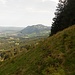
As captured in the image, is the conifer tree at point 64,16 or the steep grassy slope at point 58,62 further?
the conifer tree at point 64,16

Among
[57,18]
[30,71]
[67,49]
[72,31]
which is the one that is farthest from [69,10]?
[30,71]

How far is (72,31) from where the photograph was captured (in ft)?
117

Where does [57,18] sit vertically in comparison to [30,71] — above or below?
above

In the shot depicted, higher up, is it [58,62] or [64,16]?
[64,16]

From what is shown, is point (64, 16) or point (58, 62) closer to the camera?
point (58, 62)

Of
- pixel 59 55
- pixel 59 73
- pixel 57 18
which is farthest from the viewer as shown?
pixel 57 18

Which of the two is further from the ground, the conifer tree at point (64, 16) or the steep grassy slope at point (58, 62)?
the conifer tree at point (64, 16)

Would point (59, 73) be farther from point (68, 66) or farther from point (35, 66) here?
point (35, 66)

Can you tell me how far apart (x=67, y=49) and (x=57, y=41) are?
18.4 ft

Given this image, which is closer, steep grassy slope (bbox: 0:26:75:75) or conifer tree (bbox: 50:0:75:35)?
steep grassy slope (bbox: 0:26:75:75)

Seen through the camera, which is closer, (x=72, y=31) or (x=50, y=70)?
(x=50, y=70)

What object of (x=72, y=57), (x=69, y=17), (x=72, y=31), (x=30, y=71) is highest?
(x=69, y=17)

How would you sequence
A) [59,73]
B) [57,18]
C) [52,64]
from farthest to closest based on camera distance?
[57,18] < [52,64] < [59,73]

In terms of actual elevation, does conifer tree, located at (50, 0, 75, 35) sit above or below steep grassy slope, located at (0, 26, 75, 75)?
above
